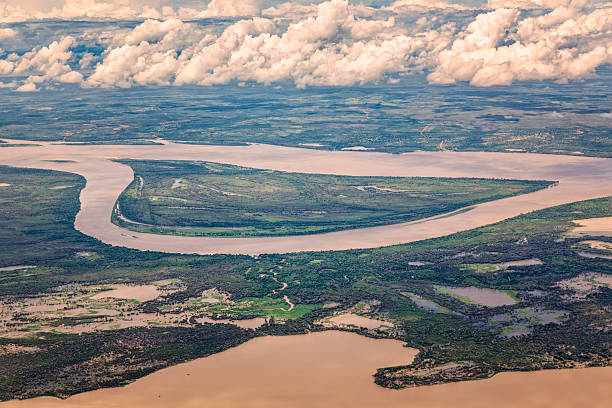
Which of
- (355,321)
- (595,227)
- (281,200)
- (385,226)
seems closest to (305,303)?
(355,321)

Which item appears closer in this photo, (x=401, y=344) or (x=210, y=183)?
(x=401, y=344)

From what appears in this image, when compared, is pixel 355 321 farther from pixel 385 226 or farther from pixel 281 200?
pixel 281 200

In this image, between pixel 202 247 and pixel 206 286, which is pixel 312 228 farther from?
pixel 206 286

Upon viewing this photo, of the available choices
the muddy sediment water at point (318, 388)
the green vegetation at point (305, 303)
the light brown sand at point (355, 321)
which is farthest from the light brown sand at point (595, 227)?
the muddy sediment water at point (318, 388)

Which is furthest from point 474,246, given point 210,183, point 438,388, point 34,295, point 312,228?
point 210,183

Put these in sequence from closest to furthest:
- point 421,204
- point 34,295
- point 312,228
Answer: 1. point 34,295
2. point 312,228
3. point 421,204

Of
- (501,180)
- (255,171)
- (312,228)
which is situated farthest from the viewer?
(255,171)

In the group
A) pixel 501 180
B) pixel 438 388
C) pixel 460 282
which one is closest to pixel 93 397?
pixel 438 388

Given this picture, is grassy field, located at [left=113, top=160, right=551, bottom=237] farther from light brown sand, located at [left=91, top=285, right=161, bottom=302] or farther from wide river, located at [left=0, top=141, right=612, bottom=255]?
light brown sand, located at [left=91, top=285, right=161, bottom=302]
